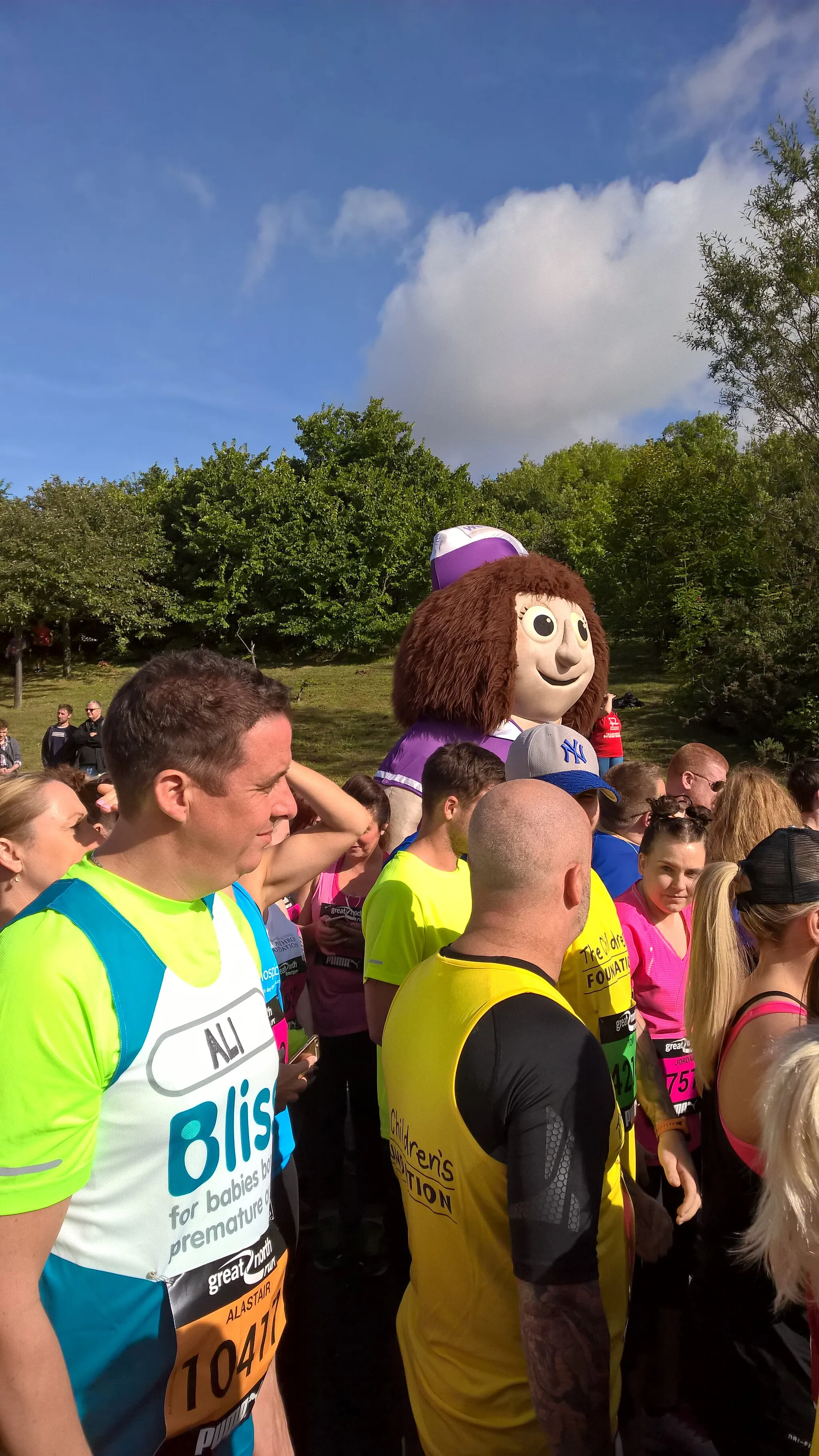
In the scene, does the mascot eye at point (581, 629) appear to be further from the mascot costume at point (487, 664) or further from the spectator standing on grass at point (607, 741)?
the spectator standing on grass at point (607, 741)

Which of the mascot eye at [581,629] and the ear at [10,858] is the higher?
the mascot eye at [581,629]

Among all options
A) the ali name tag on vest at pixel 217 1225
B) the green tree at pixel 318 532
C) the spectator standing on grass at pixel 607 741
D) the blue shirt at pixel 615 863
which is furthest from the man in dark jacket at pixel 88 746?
the green tree at pixel 318 532

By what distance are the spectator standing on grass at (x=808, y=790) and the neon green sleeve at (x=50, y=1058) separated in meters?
3.69

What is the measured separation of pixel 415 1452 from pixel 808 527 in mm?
14155

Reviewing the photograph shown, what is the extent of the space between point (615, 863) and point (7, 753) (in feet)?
34.0

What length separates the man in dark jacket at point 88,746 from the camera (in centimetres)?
1217

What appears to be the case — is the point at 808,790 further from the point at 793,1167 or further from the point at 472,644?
the point at 793,1167

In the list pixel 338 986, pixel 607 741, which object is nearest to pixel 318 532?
pixel 607 741

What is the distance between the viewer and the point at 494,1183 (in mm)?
1533

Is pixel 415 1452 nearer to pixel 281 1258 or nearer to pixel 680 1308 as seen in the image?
pixel 281 1258

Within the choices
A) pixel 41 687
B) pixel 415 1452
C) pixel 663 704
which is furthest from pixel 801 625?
pixel 41 687

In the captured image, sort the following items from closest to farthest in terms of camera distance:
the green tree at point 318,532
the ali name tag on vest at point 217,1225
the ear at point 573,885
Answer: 1. the ali name tag on vest at point 217,1225
2. the ear at point 573,885
3. the green tree at point 318,532

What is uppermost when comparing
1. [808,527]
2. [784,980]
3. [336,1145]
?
[808,527]

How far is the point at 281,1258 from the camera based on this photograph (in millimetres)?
1758
